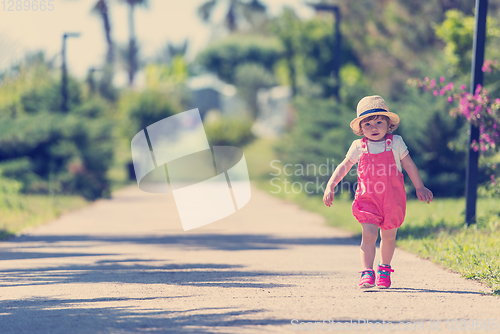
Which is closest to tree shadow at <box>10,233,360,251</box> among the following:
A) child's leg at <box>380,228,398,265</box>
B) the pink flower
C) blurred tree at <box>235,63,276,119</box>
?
the pink flower

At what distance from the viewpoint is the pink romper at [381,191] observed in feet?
18.7

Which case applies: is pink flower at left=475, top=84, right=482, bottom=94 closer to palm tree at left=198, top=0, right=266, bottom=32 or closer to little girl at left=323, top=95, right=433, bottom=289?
little girl at left=323, top=95, right=433, bottom=289

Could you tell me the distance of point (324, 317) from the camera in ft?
15.2

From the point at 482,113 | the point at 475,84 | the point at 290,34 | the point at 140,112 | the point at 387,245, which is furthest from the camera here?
the point at 290,34

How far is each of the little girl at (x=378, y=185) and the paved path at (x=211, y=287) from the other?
356 millimetres

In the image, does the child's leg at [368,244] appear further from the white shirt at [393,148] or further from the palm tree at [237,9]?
the palm tree at [237,9]

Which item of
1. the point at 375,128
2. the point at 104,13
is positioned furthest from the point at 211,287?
the point at 104,13

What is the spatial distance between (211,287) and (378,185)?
70.8 inches

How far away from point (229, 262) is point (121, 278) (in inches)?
65.4

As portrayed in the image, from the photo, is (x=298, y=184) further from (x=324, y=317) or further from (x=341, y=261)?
(x=324, y=317)

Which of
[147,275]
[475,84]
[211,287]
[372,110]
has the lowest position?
[147,275]

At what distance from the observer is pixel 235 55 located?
64375mm

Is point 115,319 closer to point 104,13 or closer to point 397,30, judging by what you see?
point 397,30
